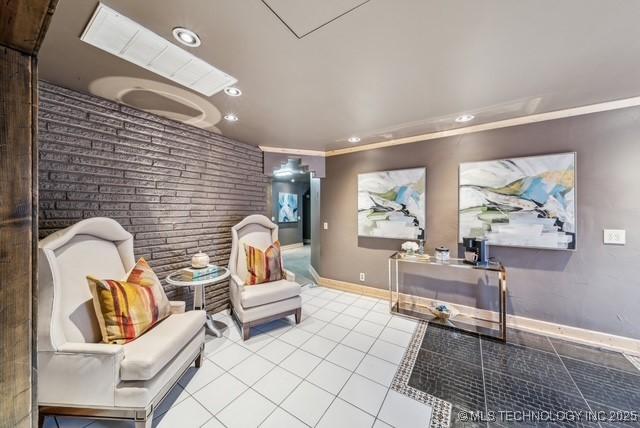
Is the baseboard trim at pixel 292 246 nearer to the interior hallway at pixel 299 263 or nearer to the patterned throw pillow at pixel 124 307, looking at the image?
the interior hallway at pixel 299 263

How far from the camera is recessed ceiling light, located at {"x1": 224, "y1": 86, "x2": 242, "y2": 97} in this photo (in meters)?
1.96

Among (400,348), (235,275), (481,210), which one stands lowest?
(400,348)

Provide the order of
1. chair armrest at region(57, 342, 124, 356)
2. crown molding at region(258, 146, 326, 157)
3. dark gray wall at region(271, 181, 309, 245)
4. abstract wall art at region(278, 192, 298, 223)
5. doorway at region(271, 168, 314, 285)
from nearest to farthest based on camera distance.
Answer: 1. chair armrest at region(57, 342, 124, 356)
2. crown molding at region(258, 146, 326, 157)
3. doorway at region(271, 168, 314, 285)
4. dark gray wall at region(271, 181, 309, 245)
5. abstract wall art at region(278, 192, 298, 223)

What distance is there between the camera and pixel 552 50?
1.52 metres

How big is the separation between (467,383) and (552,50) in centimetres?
251

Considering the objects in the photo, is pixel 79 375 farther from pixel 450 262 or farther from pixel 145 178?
pixel 450 262

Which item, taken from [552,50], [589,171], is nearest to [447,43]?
[552,50]

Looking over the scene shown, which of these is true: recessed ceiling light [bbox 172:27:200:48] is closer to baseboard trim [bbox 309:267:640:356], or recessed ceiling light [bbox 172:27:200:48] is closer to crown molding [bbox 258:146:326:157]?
crown molding [bbox 258:146:326:157]

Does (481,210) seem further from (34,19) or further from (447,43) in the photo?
(34,19)

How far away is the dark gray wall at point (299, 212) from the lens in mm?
7211

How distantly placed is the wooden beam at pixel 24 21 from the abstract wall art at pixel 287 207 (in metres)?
6.77

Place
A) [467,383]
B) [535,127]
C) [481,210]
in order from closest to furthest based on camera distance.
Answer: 1. [467,383]
2. [535,127]
3. [481,210]

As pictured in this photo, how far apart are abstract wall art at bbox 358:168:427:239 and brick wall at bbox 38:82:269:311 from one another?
187 centimetres

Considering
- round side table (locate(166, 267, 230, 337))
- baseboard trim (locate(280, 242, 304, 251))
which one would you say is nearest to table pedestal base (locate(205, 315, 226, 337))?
round side table (locate(166, 267, 230, 337))
